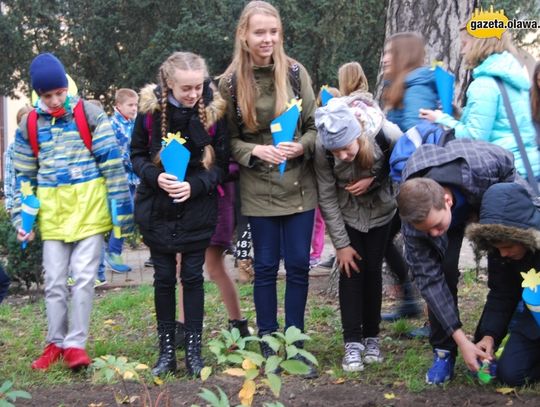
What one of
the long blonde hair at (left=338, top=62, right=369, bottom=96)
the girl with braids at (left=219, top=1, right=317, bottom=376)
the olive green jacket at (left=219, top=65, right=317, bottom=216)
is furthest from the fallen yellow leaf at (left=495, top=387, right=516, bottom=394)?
the long blonde hair at (left=338, top=62, right=369, bottom=96)

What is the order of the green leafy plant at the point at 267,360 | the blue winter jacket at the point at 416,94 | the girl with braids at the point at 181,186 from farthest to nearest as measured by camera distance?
the blue winter jacket at the point at 416,94 < the girl with braids at the point at 181,186 < the green leafy plant at the point at 267,360

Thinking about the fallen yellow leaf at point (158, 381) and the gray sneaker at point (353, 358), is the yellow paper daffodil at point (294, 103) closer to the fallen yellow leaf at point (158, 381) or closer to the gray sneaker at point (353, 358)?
the gray sneaker at point (353, 358)

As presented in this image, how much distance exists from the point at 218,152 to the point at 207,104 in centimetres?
26

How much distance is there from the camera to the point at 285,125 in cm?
407

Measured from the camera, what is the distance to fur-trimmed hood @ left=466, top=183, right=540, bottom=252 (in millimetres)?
3408

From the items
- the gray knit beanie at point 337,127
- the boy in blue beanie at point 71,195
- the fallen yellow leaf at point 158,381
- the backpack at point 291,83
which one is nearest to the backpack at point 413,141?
the gray knit beanie at point 337,127

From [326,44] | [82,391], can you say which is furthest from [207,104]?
[326,44]

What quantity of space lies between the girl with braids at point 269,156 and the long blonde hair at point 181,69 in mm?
186

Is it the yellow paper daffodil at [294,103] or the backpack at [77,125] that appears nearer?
→ the yellow paper daffodil at [294,103]

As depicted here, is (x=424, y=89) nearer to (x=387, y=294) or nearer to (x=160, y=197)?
(x=160, y=197)

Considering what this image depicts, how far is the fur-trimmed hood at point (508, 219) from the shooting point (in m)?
3.41

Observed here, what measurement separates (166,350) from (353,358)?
1.00 meters

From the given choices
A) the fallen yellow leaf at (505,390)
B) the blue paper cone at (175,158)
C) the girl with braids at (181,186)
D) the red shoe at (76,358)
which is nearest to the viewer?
the fallen yellow leaf at (505,390)

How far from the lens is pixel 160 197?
407 cm
